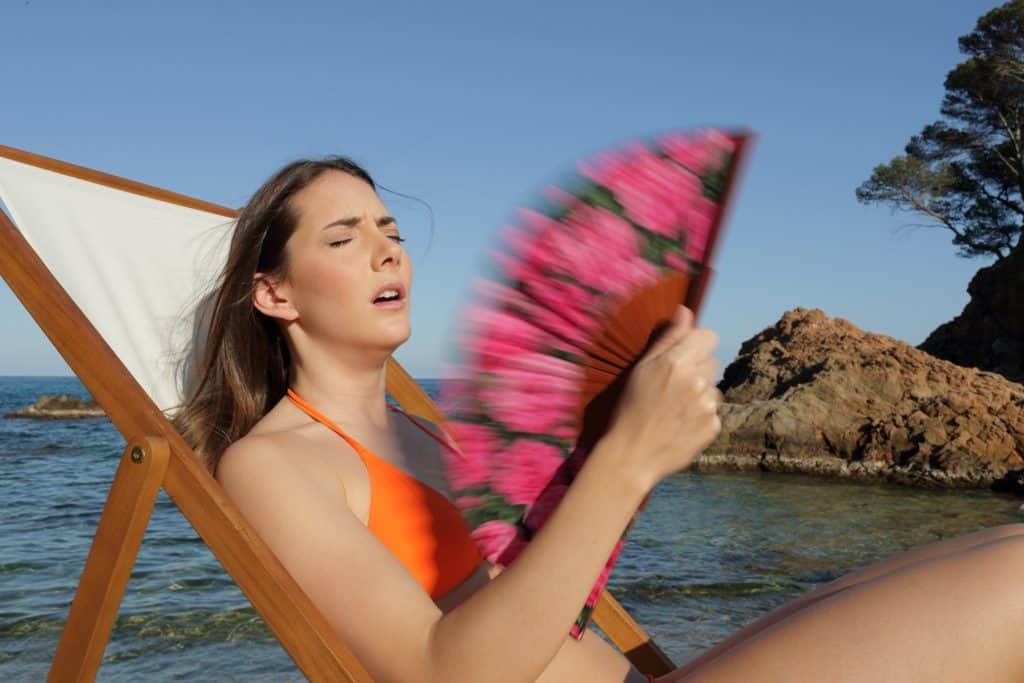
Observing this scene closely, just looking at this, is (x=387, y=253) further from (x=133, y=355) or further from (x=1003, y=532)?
(x=1003, y=532)

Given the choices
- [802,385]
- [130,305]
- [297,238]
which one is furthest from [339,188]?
[802,385]

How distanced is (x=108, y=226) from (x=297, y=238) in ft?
3.00

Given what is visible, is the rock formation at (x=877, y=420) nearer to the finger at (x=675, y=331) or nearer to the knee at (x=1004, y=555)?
the knee at (x=1004, y=555)

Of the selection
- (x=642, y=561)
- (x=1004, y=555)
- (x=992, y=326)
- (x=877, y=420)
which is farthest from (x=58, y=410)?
(x=1004, y=555)

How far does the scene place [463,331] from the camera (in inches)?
55.0

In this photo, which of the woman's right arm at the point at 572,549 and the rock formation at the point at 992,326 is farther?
the rock formation at the point at 992,326

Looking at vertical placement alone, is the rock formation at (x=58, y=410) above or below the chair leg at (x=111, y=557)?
below

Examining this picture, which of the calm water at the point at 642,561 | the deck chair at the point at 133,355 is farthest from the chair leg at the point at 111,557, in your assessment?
the calm water at the point at 642,561

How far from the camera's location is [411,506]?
5.63 feet

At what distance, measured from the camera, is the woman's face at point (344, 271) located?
180 centimetres

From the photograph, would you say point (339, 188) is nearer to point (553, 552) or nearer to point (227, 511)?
point (227, 511)

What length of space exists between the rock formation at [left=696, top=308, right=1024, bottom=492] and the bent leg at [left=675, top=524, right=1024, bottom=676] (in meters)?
12.3

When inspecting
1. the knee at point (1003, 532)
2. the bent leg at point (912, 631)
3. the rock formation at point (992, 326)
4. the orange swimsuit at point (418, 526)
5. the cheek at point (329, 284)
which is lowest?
the rock formation at point (992, 326)

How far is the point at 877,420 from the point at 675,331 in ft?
45.5
